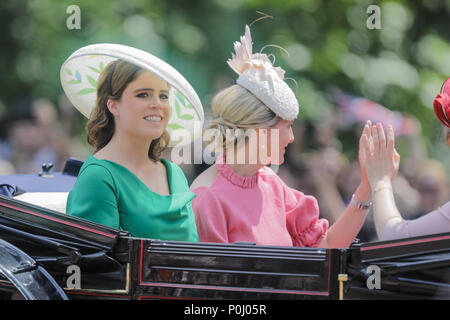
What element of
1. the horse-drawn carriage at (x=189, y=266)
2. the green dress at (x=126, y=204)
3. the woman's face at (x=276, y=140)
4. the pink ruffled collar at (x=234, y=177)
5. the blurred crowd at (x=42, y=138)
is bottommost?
the horse-drawn carriage at (x=189, y=266)

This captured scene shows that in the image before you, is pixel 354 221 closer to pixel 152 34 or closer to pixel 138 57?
pixel 138 57

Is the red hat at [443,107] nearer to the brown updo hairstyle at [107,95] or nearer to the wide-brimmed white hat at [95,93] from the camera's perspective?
the wide-brimmed white hat at [95,93]

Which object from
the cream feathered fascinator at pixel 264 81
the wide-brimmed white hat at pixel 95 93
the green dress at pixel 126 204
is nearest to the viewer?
the green dress at pixel 126 204

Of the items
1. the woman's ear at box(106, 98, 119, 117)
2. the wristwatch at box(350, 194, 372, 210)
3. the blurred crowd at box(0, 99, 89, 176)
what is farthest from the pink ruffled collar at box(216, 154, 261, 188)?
the blurred crowd at box(0, 99, 89, 176)

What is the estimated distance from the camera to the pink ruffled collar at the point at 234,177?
2.46 metres

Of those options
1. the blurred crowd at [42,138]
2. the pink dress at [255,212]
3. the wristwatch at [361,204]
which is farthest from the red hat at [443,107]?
the blurred crowd at [42,138]

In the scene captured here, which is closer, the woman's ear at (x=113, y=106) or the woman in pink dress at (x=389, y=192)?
the woman in pink dress at (x=389, y=192)

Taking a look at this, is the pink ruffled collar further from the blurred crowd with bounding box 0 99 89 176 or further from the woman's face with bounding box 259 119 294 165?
the blurred crowd with bounding box 0 99 89 176

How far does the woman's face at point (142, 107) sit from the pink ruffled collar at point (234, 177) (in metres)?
0.35

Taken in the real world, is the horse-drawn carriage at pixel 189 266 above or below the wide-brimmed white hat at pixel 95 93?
below

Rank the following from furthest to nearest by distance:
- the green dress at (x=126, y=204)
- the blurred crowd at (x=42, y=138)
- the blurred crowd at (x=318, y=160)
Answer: the blurred crowd at (x=42, y=138) < the blurred crowd at (x=318, y=160) < the green dress at (x=126, y=204)

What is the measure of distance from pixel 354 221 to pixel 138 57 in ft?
3.22
